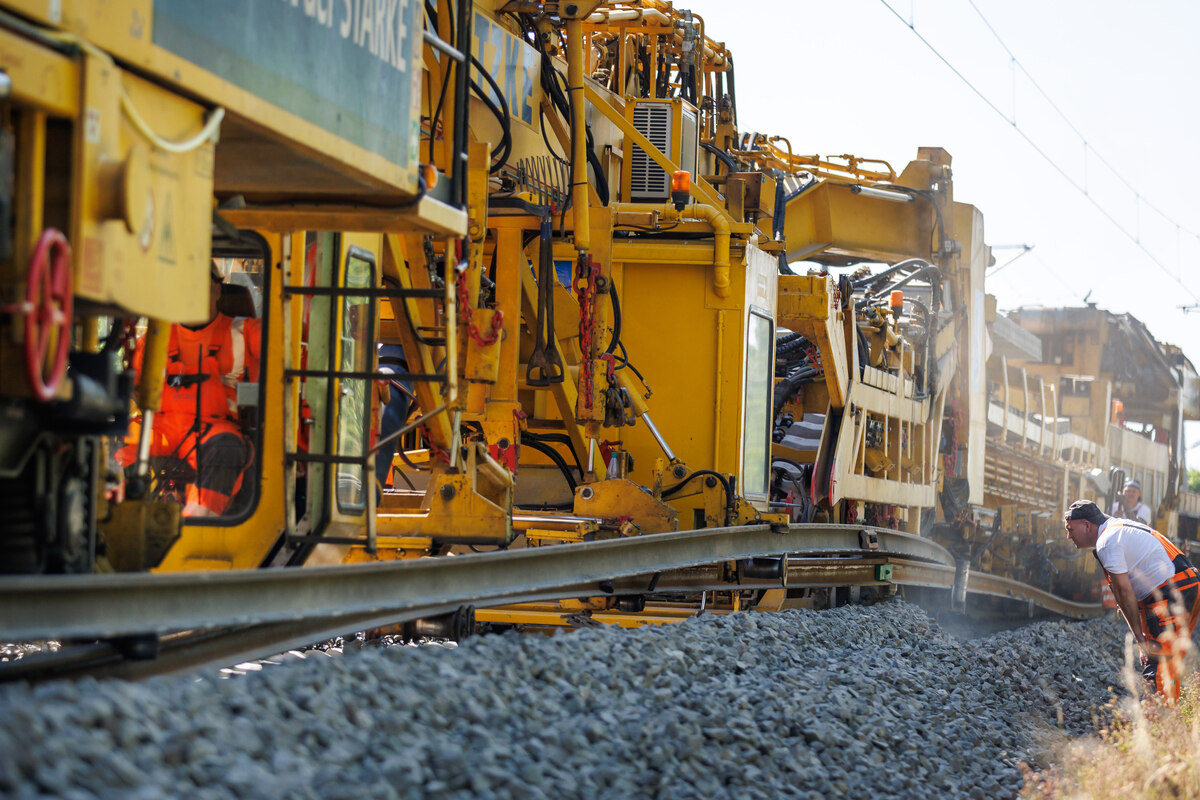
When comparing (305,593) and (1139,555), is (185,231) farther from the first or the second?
(1139,555)

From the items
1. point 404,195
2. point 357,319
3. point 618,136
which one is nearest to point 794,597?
point 618,136

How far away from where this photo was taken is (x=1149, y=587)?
8359 mm

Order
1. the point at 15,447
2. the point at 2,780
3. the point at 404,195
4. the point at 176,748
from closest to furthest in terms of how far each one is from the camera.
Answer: the point at 2,780
the point at 176,748
the point at 15,447
the point at 404,195

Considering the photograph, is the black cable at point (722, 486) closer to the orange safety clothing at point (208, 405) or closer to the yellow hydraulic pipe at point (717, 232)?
the yellow hydraulic pipe at point (717, 232)

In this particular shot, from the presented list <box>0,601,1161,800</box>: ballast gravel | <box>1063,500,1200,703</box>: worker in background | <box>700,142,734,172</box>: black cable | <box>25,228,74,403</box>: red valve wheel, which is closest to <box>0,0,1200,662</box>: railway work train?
<box>25,228,74,403</box>: red valve wheel

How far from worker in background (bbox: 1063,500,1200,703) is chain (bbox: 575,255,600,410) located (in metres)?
3.34

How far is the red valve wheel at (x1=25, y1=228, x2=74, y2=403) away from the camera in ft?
9.67

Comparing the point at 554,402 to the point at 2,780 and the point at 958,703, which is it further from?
the point at 2,780

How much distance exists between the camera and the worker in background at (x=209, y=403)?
598 centimetres

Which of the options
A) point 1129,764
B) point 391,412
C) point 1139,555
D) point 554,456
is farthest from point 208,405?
point 1139,555

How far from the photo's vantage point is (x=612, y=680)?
497cm

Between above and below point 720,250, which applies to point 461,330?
below

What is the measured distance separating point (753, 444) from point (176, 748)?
6.99 metres

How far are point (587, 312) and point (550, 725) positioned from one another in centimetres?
468
